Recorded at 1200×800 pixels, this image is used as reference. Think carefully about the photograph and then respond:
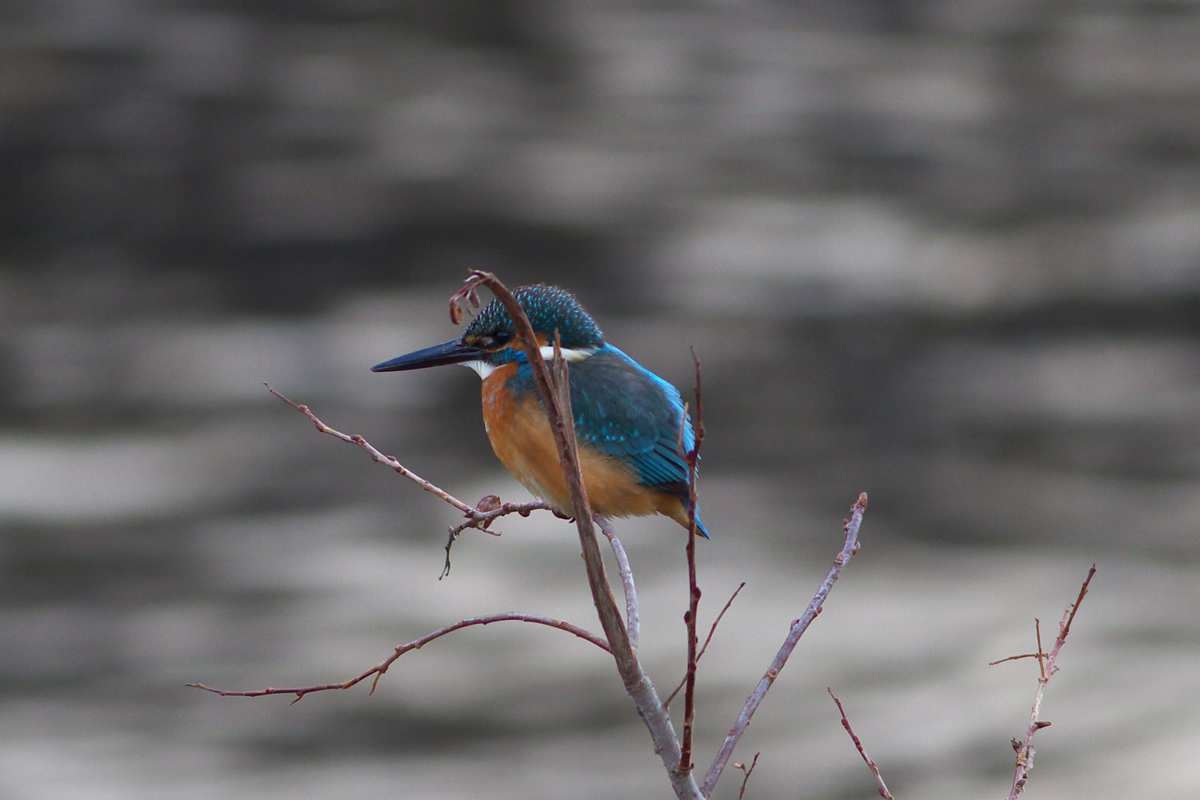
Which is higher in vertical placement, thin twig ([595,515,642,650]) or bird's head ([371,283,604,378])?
bird's head ([371,283,604,378])

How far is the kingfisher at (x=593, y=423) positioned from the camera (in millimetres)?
967

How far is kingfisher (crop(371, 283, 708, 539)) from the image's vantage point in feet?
3.17

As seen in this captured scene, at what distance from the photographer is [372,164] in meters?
2.90

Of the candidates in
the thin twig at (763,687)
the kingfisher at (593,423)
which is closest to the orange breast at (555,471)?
the kingfisher at (593,423)

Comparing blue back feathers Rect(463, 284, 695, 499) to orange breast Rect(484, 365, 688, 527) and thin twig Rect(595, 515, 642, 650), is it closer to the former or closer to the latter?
orange breast Rect(484, 365, 688, 527)

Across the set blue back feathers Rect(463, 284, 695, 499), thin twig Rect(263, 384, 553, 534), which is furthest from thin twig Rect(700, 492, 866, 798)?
blue back feathers Rect(463, 284, 695, 499)

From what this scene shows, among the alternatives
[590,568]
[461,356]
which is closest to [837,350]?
[461,356]

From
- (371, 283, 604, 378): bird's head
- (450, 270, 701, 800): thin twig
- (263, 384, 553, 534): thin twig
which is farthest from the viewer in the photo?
(371, 283, 604, 378): bird's head

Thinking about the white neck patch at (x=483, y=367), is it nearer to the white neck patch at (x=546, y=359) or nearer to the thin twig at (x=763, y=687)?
the white neck patch at (x=546, y=359)

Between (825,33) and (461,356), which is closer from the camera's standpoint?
(461,356)

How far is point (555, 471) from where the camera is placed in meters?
1.00

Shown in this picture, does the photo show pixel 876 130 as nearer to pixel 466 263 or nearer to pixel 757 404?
pixel 757 404

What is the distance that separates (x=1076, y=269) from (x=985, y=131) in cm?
54

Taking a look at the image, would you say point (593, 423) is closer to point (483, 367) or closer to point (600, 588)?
point (483, 367)
